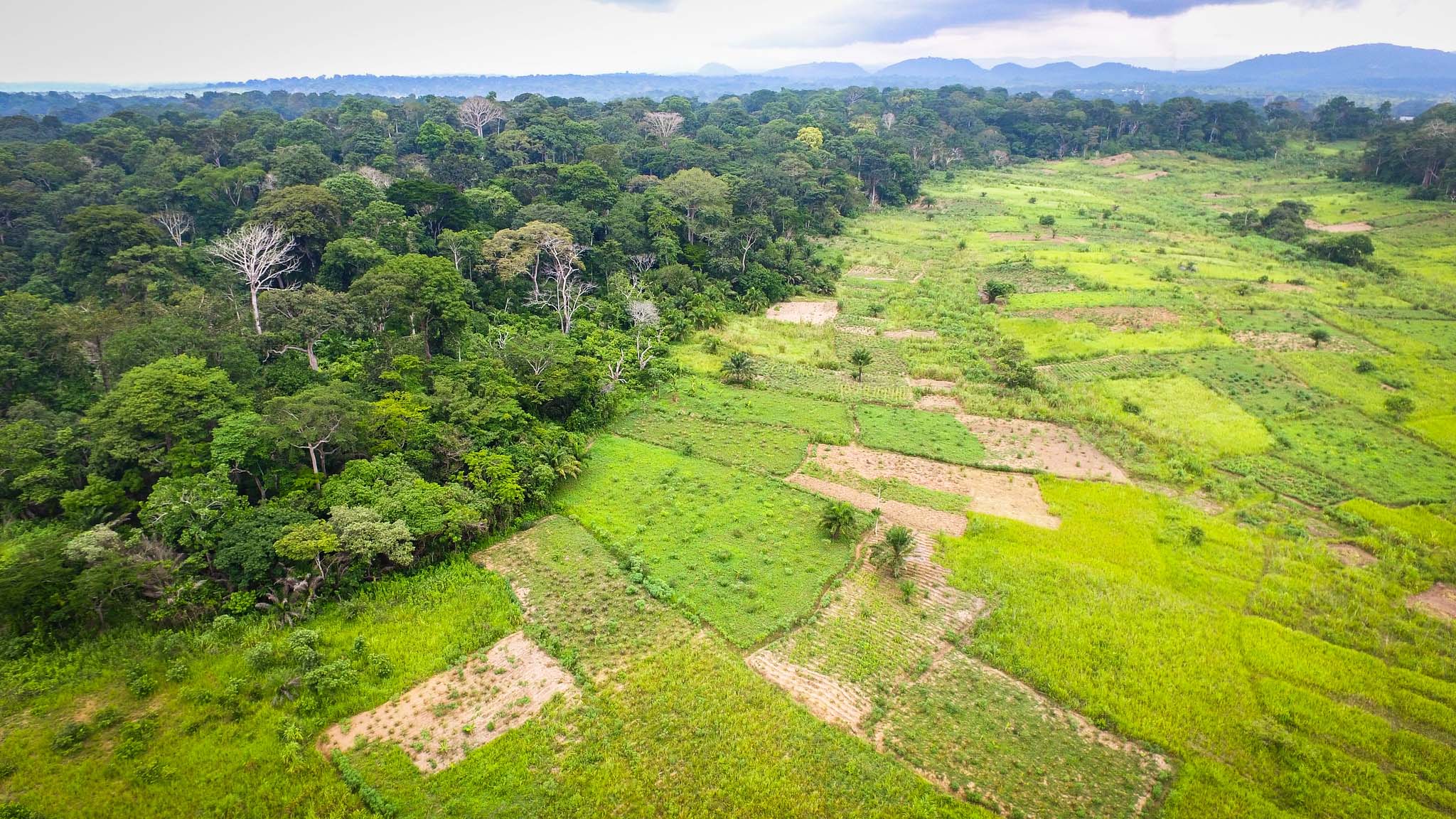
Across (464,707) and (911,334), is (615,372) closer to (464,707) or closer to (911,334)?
(911,334)

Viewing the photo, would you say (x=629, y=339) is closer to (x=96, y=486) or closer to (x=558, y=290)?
(x=558, y=290)

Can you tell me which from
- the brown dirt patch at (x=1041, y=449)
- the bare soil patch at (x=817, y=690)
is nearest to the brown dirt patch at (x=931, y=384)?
the brown dirt patch at (x=1041, y=449)

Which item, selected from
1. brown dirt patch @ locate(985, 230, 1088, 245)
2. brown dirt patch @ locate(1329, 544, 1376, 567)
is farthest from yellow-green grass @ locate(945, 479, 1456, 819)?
brown dirt patch @ locate(985, 230, 1088, 245)

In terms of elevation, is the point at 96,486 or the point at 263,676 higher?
the point at 96,486

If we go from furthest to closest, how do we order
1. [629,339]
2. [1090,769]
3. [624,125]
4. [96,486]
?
[624,125], [629,339], [96,486], [1090,769]

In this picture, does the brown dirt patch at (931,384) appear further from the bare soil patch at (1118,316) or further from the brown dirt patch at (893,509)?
the bare soil patch at (1118,316)

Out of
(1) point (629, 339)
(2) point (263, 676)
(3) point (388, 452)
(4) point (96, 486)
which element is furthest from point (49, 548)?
(1) point (629, 339)
